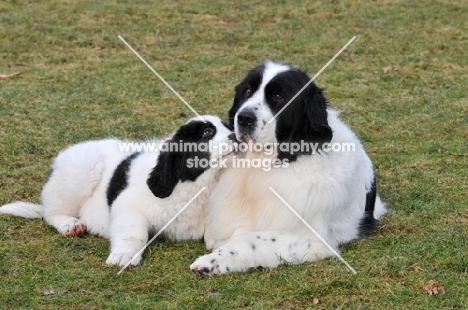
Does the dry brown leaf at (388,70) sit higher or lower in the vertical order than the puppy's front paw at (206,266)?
lower

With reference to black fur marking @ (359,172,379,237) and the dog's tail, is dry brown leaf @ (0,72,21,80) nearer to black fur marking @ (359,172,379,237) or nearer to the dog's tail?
the dog's tail

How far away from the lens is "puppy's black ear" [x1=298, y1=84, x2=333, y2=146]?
5027mm

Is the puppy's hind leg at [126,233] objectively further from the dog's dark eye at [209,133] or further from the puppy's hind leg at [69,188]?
the dog's dark eye at [209,133]

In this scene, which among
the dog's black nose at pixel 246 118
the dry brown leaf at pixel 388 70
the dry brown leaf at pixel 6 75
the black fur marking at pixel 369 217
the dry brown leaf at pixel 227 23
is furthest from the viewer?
the dry brown leaf at pixel 227 23

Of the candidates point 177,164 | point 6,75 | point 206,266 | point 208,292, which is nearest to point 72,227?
point 177,164

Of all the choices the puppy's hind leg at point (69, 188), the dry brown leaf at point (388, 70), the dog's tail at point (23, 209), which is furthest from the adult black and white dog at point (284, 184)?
the dry brown leaf at point (388, 70)

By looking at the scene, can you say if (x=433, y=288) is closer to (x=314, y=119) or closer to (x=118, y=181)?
(x=314, y=119)

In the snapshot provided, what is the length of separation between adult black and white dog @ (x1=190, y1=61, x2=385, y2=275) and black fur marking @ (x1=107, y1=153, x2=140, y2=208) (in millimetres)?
733

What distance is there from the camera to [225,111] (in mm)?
8930

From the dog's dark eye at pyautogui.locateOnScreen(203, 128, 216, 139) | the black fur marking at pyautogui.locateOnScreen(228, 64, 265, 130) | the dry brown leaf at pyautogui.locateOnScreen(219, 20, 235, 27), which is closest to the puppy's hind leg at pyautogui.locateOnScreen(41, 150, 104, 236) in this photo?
the dog's dark eye at pyautogui.locateOnScreen(203, 128, 216, 139)

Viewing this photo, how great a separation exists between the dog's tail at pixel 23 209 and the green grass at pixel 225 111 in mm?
78

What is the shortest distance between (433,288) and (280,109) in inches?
58.7

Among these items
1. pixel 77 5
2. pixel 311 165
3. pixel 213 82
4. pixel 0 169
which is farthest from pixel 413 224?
pixel 77 5

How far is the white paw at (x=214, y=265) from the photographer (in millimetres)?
4727
